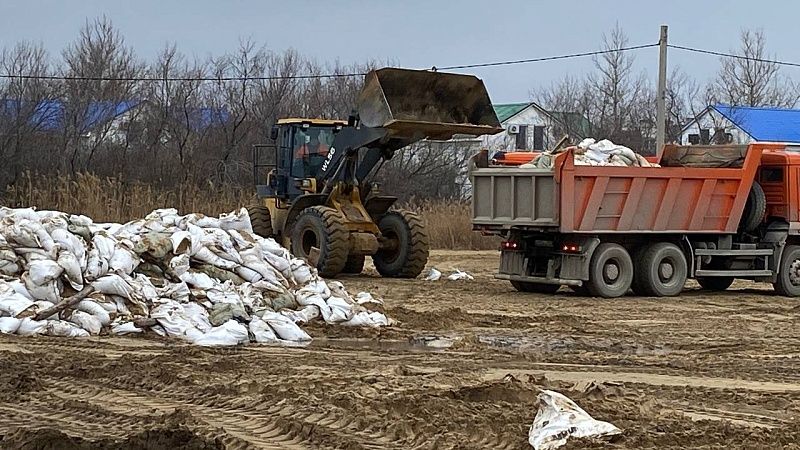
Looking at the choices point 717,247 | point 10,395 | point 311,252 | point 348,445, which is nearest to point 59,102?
point 311,252

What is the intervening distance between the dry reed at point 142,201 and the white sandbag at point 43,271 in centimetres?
1433

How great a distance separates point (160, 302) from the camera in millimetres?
14430

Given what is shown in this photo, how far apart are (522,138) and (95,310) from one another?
5624cm

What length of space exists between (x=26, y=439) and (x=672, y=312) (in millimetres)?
11637

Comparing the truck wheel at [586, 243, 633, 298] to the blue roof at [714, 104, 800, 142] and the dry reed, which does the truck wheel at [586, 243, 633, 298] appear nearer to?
the dry reed

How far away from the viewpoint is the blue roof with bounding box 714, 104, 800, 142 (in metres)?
56.8

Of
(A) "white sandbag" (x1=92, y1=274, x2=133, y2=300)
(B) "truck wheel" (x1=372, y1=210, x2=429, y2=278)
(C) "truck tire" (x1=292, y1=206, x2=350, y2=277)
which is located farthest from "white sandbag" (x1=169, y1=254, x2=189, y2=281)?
(B) "truck wheel" (x1=372, y1=210, x2=429, y2=278)

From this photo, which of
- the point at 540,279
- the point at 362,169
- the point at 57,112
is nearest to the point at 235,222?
the point at 362,169

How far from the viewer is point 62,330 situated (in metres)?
13.4

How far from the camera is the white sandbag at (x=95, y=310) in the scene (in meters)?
13.7

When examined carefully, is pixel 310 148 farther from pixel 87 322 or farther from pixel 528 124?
pixel 528 124

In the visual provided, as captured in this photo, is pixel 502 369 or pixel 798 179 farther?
pixel 798 179

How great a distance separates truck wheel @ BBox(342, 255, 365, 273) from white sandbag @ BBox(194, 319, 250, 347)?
27.5 ft

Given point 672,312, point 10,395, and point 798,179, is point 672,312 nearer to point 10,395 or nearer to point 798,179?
point 798,179
